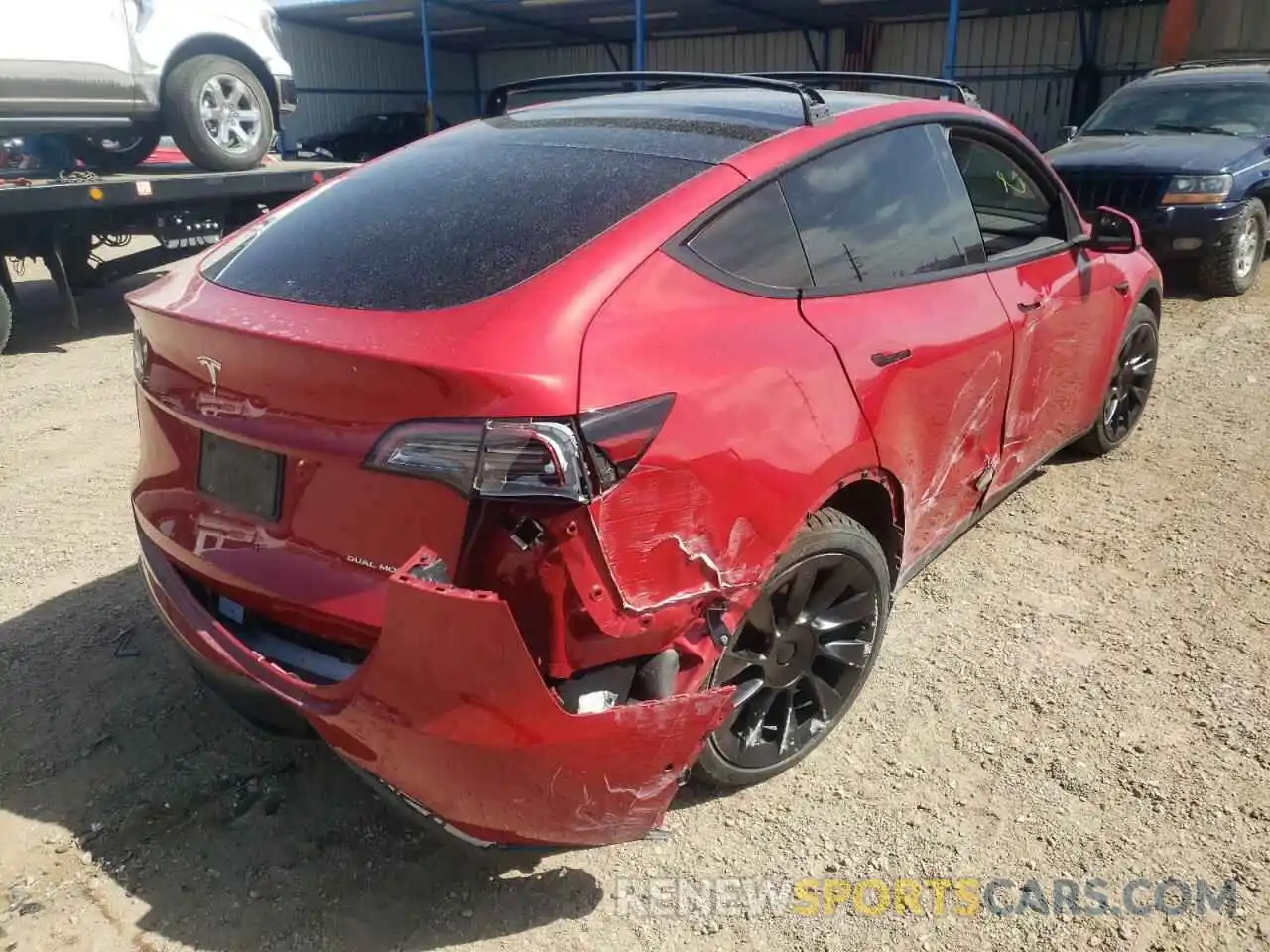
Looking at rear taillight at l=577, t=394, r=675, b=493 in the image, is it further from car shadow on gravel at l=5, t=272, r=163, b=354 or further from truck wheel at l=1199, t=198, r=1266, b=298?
truck wheel at l=1199, t=198, r=1266, b=298

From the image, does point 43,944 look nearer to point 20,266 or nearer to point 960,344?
point 960,344

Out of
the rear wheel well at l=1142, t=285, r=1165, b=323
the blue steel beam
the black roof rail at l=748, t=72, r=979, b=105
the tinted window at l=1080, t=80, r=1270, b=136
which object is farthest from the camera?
the blue steel beam

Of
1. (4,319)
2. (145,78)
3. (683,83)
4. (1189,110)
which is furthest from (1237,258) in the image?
(4,319)

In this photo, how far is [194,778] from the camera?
2670 mm

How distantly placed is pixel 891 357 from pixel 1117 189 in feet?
21.5

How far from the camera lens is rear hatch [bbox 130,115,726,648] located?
191cm

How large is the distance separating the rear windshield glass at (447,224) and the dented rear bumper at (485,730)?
0.70m

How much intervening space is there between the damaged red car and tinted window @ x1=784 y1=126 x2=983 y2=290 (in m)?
0.01

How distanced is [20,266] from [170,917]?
7249 mm

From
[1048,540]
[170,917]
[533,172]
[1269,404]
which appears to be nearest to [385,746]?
[170,917]

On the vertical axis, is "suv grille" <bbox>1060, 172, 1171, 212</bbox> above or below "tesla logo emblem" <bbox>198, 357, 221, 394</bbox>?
below

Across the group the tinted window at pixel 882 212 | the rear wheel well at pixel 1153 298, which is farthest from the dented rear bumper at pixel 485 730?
the rear wheel well at pixel 1153 298

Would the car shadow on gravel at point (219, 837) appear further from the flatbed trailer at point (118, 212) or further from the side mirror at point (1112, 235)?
the flatbed trailer at point (118, 212)

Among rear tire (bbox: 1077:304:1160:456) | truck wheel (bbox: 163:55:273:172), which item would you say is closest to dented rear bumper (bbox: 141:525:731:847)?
rear tire (bbox: 1077:304:1160:456)
